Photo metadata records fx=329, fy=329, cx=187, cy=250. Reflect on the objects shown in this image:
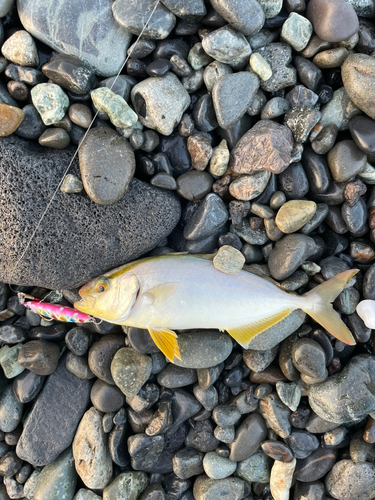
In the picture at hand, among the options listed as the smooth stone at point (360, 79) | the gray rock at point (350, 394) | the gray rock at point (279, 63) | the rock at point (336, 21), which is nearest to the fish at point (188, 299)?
the gray rock at point (350, 394)

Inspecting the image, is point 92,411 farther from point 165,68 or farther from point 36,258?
point 165,68

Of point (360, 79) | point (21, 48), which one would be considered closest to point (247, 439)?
point (360, 79)

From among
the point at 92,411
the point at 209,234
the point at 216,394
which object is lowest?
the point at 92,411

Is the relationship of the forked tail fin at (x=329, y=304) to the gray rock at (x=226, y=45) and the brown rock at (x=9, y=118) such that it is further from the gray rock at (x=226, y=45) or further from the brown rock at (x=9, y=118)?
the brown rock at (x=9, y=118)

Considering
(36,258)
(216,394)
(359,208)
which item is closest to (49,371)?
(36,258)

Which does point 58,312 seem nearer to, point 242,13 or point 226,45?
point 226,45

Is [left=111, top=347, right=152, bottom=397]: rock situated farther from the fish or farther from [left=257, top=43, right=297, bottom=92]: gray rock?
[left=257, top=43, right=297, bottom=92]: gray rock
